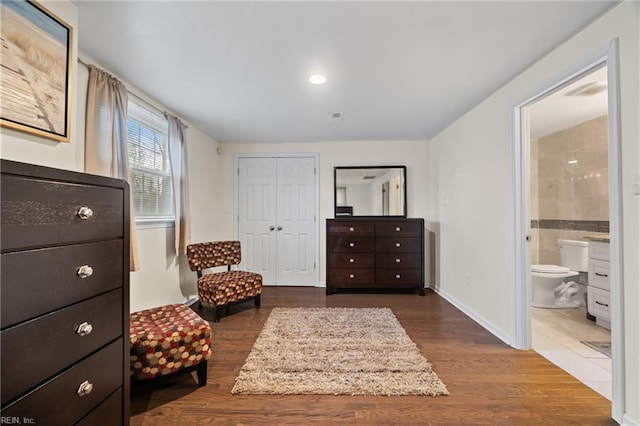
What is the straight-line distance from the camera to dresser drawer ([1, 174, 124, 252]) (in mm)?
823

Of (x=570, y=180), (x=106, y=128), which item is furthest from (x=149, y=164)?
(x=570, y=180)

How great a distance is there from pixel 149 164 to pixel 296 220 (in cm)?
222

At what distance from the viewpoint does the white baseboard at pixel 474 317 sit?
8.15 feet

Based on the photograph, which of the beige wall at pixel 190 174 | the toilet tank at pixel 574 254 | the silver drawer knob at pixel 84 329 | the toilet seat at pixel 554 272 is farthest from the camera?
the toilet tank at pixel 574 254

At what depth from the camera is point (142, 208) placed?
2.64 m

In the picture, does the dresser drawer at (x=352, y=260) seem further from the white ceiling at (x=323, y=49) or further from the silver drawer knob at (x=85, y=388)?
the silver drawer knob at (x=85, y=388)

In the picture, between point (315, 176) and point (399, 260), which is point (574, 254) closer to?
point (399, 260)

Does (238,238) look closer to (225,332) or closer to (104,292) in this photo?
(225,332)

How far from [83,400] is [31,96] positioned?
52.2 inches

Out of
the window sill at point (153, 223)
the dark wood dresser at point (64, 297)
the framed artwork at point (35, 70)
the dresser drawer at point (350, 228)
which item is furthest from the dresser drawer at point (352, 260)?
the framed artwork at point (35, 70)

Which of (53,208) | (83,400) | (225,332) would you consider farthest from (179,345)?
(53,208)

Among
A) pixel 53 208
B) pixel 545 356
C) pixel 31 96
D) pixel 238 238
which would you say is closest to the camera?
pixel 53 208

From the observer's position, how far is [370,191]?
14.3 ft

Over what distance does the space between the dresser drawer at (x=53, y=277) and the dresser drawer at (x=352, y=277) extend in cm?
303
